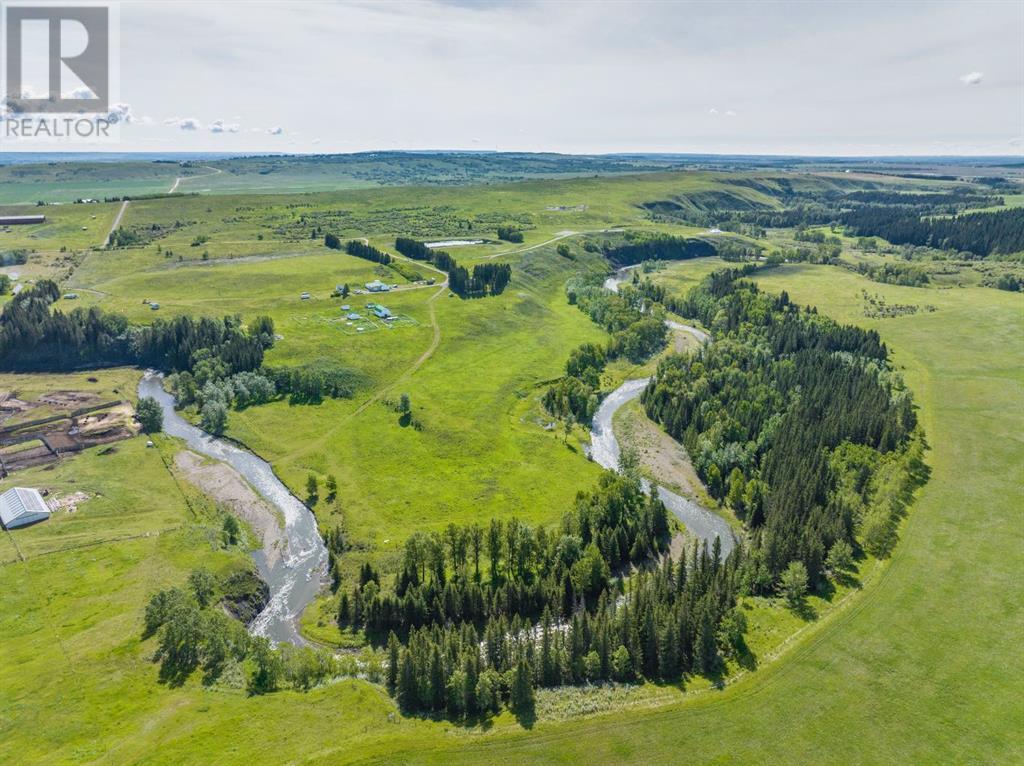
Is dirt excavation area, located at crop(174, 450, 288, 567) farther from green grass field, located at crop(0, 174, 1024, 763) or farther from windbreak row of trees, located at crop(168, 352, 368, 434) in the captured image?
windbreak row of trees, located at crop(168, 352, 368, 434)

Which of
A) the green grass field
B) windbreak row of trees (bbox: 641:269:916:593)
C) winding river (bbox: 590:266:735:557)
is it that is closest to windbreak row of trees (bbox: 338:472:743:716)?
the green grass field

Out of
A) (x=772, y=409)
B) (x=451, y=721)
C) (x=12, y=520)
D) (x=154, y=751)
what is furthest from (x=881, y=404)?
(x=12, y=520)

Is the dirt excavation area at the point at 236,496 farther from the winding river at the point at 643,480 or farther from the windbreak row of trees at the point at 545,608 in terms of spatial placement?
the winding river at the point at 643,480

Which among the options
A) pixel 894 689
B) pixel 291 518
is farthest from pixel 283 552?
pixel 894 689

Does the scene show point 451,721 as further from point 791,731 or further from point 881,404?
point 881,404

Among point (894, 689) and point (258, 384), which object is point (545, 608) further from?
point (258, 384)

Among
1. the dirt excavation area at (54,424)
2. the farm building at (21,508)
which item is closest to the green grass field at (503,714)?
the farm building at (21,508)
